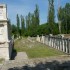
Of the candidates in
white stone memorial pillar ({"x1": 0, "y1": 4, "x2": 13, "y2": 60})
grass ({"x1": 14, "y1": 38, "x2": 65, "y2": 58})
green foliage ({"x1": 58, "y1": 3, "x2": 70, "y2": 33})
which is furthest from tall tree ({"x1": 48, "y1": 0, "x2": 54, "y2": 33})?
white stone memorial pillar ({"x1": 0, "y1": 4, "x2": 13, "y2": 60})

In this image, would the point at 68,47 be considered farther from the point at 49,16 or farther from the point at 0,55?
the point at 49,16

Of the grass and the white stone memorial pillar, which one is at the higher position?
the white stone memorial pillar

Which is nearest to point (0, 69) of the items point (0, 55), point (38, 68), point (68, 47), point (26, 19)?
point (38, 68)

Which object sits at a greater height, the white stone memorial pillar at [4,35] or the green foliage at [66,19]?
the green foliage at [66,19]

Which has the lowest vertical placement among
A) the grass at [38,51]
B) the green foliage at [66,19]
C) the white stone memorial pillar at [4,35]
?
the grass at [38,51]

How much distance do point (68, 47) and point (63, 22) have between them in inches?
2358

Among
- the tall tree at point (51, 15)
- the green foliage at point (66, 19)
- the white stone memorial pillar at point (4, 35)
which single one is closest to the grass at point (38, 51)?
the white stone memorial pillar at point (4, 35)

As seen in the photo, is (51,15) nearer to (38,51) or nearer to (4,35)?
(38,51)

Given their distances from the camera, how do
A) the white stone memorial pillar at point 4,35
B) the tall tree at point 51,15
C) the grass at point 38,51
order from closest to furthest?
1. the white stone memorial pillar at point 4,35
2. the grass at point 38,51
3. the tall tree at point 51,15

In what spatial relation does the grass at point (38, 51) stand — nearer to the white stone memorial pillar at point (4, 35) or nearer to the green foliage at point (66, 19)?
the white stone memorial pillar at point (4, 35)

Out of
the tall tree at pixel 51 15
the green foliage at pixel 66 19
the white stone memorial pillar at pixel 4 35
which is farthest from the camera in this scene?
the green foliage at pixel 66 19

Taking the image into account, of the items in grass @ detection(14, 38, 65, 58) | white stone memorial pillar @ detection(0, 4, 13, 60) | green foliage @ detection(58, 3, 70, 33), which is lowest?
grass @ detection(14, 38, 65, 58)

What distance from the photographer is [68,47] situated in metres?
23.4

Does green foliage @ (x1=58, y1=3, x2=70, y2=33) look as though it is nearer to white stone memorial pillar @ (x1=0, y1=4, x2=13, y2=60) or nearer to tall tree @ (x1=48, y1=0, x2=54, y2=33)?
tall tree @ (x1=48, y1=0, x2=54, y2=33)
